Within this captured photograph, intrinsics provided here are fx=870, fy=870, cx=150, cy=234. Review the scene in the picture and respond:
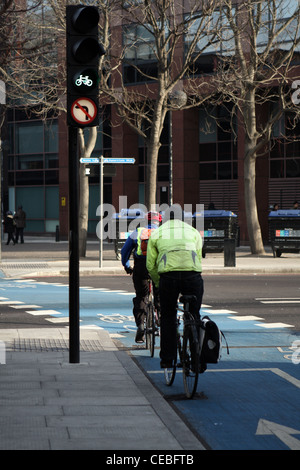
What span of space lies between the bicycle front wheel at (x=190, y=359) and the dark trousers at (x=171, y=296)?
0.75 ft

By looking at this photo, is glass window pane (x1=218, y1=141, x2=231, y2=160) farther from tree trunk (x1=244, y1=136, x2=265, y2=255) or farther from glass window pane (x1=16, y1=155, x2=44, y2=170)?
glass window pane (x1=16, y1=155, x2=44, y2=170)

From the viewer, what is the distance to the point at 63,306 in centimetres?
1585

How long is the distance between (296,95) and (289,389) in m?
25.0

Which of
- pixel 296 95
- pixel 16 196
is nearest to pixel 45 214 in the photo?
pixel 16 196

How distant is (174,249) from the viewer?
8281 mm

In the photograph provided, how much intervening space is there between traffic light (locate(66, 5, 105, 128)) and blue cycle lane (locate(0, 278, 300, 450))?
Answer: 2.86 metres

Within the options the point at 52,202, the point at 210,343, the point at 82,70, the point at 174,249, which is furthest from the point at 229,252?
the point at 52,202

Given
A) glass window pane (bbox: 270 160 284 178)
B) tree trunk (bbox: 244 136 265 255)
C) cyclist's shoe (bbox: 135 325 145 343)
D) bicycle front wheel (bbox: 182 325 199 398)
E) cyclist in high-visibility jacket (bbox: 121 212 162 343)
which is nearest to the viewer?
bicycle front wheel (bbox: 182 325 199 398)

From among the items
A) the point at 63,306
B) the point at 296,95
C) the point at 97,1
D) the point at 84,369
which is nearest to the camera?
the point at 84,369

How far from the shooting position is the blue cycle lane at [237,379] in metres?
6.56

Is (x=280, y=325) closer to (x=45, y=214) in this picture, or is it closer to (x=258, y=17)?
(x=258, y=17)

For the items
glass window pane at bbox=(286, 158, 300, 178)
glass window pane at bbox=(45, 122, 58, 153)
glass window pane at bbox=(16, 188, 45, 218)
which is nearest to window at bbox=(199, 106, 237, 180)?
glass window pane at bbox=(286, 158, 300, 178)

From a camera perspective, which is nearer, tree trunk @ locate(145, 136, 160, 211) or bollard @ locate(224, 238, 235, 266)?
bollard @ locate(224, 238, 235, 266)

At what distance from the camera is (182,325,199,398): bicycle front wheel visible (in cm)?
775
